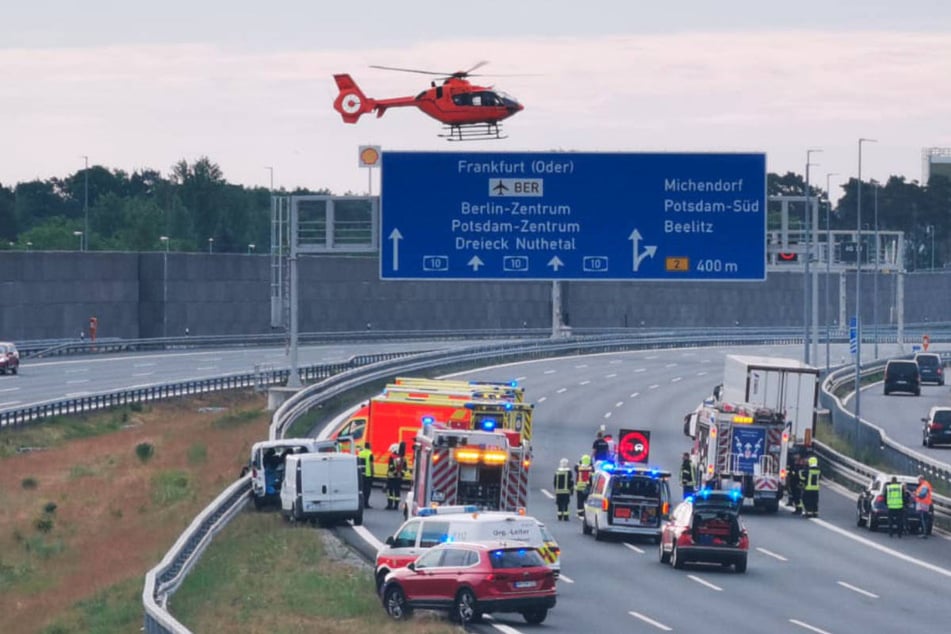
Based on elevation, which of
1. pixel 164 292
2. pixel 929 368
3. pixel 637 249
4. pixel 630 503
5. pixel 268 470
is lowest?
pixel 630 503

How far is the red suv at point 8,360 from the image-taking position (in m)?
90.6

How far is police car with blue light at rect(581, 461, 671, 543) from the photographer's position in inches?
1628

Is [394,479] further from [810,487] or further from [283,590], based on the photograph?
[283,590]

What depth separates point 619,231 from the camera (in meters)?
51.2

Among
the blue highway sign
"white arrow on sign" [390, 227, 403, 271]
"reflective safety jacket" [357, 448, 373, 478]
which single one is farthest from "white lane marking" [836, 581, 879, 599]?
"white arrow on sign" [390, 227, 403, 271]

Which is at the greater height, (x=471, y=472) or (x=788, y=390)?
(x=788, y=390)

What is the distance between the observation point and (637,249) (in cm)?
5116

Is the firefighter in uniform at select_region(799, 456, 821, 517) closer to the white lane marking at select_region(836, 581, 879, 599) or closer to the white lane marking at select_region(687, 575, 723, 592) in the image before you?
the white lane marking at select_region(836, 581, 879, 599)

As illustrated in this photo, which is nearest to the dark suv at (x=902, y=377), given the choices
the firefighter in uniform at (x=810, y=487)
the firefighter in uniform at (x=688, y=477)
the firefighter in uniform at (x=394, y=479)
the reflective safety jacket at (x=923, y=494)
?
the firefighter in uniform at (x=688, y=477)

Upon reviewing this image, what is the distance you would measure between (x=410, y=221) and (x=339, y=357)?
162ft

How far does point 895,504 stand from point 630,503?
24.0 ft

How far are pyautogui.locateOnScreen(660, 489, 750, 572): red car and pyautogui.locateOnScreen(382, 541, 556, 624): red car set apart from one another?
8.11 metres

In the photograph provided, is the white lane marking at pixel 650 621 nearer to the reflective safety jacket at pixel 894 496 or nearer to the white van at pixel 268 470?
the reflective safety jacket at pixel 894 496

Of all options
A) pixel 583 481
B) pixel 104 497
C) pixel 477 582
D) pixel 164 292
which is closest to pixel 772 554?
pixel 583 481
